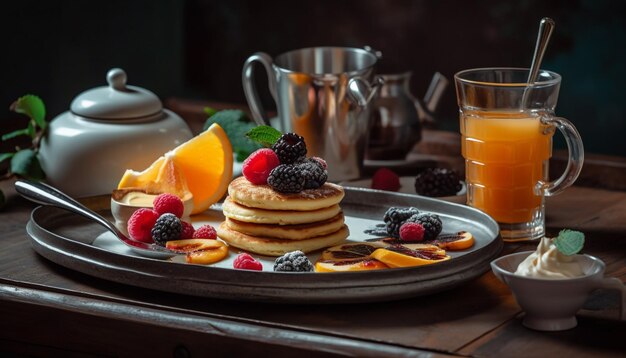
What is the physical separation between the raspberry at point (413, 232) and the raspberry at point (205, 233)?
0.31 m

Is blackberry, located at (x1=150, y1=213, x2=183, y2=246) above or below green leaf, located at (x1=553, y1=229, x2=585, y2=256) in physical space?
below

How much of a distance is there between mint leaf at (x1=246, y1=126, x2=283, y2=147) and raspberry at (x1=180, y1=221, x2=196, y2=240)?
0.18 m

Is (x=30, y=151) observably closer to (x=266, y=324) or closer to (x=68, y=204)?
(x=68, y=204)

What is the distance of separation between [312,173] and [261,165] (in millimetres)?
87

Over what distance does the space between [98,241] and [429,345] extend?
689 millimetres

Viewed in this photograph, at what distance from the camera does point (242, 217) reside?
1760 mm

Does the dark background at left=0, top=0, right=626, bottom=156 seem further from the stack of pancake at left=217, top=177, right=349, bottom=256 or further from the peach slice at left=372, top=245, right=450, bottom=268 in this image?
the peach slice at left=372, top=245, right=450, bottom=268

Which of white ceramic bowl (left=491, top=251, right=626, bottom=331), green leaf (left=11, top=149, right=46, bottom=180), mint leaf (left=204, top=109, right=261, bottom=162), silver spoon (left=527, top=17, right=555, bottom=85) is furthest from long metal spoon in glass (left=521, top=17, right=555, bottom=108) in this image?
green leaf (left=11, top=149, right=46, bottom=180)

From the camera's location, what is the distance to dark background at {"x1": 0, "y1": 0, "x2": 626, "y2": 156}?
2.87m

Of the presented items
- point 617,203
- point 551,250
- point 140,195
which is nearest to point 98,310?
point 140,195

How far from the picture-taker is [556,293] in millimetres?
1405

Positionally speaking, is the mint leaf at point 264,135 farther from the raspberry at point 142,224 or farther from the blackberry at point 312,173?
the raspberry at point 142,224

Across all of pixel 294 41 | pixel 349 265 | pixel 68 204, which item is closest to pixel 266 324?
pixel 349 265

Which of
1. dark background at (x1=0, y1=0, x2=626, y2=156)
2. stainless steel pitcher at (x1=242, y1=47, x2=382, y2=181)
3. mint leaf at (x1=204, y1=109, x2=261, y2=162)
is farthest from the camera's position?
dark background at (x1=0, y1=0, x2=626, y2=156)
